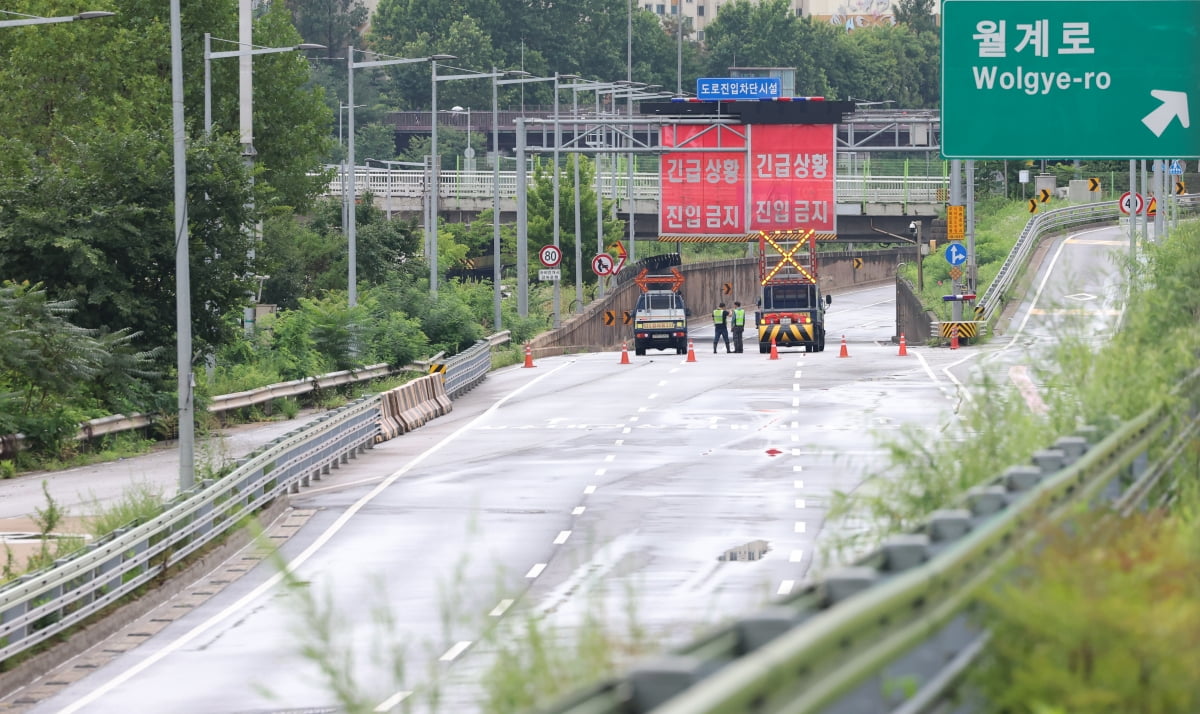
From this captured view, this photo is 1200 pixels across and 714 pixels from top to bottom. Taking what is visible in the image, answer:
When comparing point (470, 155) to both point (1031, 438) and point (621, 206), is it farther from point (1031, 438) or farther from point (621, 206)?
point (1031, 438)

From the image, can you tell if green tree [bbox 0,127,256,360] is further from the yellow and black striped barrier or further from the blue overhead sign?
the blue overhead sign

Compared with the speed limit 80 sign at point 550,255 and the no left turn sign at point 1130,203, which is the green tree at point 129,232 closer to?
the speed limit 80 sign at point 550,255

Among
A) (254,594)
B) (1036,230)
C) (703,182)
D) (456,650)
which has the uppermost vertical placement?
(703,182)

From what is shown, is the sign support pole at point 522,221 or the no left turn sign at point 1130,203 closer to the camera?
the sign support pole at point 522,221

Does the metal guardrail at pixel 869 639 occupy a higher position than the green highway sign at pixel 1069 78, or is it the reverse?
the green highway sign at pixel 1069 78

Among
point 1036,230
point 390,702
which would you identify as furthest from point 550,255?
point 390,702

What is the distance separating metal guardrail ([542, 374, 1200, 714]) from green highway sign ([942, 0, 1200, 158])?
57.1 feet

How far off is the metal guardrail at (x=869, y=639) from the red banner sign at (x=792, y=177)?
67.6m

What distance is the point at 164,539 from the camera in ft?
75.6

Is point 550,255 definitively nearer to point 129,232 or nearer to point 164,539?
point 129,232

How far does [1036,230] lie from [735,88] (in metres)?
14.1

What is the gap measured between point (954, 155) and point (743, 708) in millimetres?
21308

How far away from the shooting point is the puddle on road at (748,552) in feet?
75.8

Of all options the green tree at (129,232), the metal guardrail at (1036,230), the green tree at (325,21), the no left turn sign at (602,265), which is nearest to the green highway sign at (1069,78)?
the green tree at (129,232)
